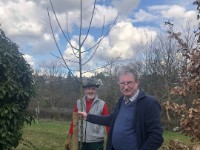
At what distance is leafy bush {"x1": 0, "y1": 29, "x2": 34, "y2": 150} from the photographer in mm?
6797

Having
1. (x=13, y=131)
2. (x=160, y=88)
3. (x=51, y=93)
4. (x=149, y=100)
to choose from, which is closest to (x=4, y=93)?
(x=13, y=131)

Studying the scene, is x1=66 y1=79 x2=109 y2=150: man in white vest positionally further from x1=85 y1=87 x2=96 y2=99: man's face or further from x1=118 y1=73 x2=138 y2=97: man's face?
x1=118 y1=73 x2=138 y2=97: man's face

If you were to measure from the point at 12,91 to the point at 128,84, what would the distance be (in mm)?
3545

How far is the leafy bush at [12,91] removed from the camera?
6.80 metres

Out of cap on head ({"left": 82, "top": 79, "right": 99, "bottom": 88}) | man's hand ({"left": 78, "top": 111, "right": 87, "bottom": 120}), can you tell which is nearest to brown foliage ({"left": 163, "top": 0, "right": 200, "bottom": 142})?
man's hand ({"left": 78, "top": 111, "right": 87, "bottom": 120})

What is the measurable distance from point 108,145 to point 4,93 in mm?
3125

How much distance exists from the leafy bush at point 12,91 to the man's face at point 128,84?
342 centimetres

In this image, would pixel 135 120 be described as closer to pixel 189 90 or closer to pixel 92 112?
pixel 189 90

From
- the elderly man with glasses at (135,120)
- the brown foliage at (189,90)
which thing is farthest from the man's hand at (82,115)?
the brown foliage at (189,90)

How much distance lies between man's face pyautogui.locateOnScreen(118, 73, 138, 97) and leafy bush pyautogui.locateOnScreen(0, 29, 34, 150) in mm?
3418

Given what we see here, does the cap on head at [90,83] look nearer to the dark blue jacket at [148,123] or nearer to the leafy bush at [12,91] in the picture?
the leafy bush at [12,91]

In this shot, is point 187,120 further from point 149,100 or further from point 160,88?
point 160,88

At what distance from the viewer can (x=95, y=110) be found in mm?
5750

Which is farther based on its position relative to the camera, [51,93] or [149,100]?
[51,93]
